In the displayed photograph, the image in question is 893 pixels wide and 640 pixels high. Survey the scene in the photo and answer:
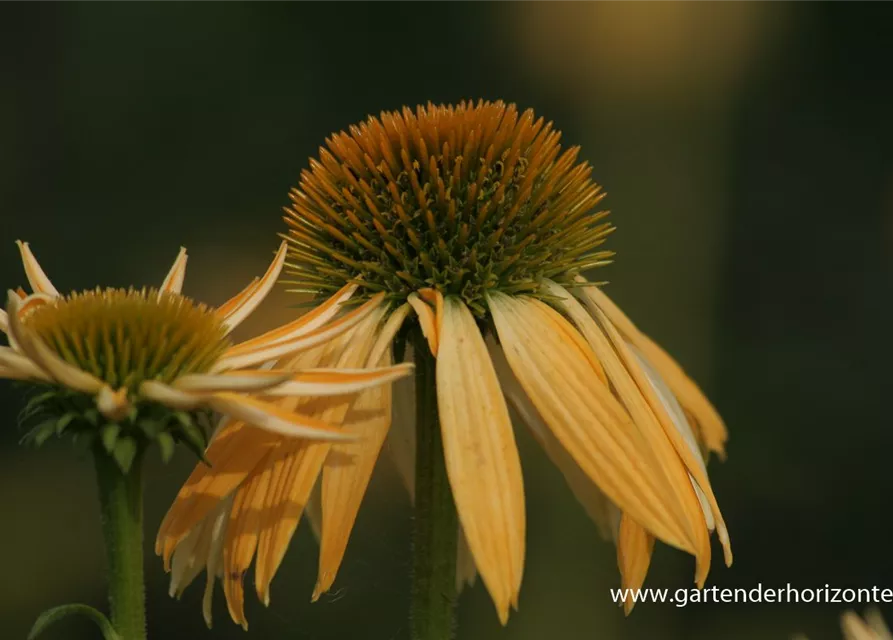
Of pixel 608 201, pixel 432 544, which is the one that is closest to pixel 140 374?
pixel 432 544

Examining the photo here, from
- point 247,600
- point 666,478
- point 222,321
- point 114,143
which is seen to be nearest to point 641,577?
point 666,478

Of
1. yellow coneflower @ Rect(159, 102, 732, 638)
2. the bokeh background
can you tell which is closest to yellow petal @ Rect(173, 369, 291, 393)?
yellow coneflower @ Rect(159, 102, 732, 638)

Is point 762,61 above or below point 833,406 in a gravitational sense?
above

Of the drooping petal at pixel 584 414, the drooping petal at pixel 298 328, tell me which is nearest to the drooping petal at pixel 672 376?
the drooping petal at pixel 584 414

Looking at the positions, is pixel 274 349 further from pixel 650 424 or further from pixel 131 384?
pixel 650 424

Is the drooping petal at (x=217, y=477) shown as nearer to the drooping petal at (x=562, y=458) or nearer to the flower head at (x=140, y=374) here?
the flower head at (x=140, y=374)

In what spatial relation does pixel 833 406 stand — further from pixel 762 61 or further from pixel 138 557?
pixel 138 557
